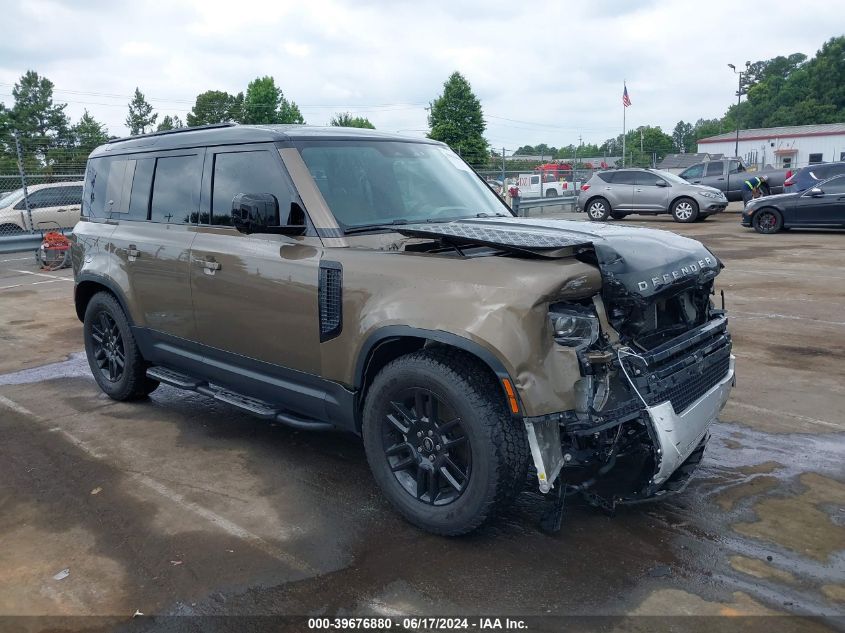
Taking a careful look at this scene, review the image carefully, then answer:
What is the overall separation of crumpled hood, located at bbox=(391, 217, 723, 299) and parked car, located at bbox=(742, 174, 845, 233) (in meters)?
15.2

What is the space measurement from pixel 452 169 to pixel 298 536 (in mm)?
2754

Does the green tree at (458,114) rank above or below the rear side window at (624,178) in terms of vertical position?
above

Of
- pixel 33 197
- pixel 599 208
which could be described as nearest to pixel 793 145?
pixel 599 208

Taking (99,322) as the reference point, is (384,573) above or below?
below

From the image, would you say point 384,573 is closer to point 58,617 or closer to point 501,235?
point 58,617

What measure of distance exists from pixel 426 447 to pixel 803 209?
1664cm

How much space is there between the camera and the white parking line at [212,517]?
3.38 metres

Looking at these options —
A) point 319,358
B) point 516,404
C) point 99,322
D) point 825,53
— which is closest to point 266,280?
point 319,358

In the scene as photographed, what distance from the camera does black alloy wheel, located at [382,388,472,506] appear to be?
3.39 metres

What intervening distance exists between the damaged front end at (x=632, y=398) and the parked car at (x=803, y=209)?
1546 cm

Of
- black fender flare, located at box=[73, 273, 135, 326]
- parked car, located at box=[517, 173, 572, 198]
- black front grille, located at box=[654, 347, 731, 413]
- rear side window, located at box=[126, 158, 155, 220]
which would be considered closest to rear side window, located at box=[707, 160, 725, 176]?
parked car, located at box=[517, 173, 572, 198]

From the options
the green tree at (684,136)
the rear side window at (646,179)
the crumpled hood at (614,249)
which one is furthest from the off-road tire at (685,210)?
the green tree at (684,136)

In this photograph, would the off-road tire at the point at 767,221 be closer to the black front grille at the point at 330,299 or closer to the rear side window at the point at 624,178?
the rear side window at the point at 624,178

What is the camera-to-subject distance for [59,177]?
1889cm
